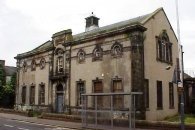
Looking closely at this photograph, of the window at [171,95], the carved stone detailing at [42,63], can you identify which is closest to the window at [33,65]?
the carved stone detailing at [42,63]

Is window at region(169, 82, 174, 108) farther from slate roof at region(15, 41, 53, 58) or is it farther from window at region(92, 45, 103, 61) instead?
slate roof at region(15, 41, 53, 58)

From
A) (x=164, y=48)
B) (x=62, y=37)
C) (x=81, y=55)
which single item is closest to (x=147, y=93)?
(x=164, y=48)

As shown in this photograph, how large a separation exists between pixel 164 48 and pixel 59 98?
1223 centimetres

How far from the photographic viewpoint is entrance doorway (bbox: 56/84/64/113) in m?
32.3

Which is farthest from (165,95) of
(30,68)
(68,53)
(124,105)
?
(30,68)

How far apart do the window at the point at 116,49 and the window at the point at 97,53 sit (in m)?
1.53

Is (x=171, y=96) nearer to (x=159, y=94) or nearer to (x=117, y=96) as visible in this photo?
(x=159, y=94)

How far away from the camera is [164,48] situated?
30.0m

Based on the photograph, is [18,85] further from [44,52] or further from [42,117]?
[42,117]

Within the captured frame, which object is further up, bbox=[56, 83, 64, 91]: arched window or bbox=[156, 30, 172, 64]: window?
bbox=[156, 30, 172, 64]: window

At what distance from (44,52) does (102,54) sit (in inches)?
403

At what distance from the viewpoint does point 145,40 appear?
2650cm

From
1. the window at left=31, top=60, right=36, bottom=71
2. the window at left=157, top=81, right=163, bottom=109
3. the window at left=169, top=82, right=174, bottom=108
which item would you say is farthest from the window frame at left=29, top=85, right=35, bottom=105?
the window at left=169, top=82, right=174, bottom=108

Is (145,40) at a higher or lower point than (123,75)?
higher
